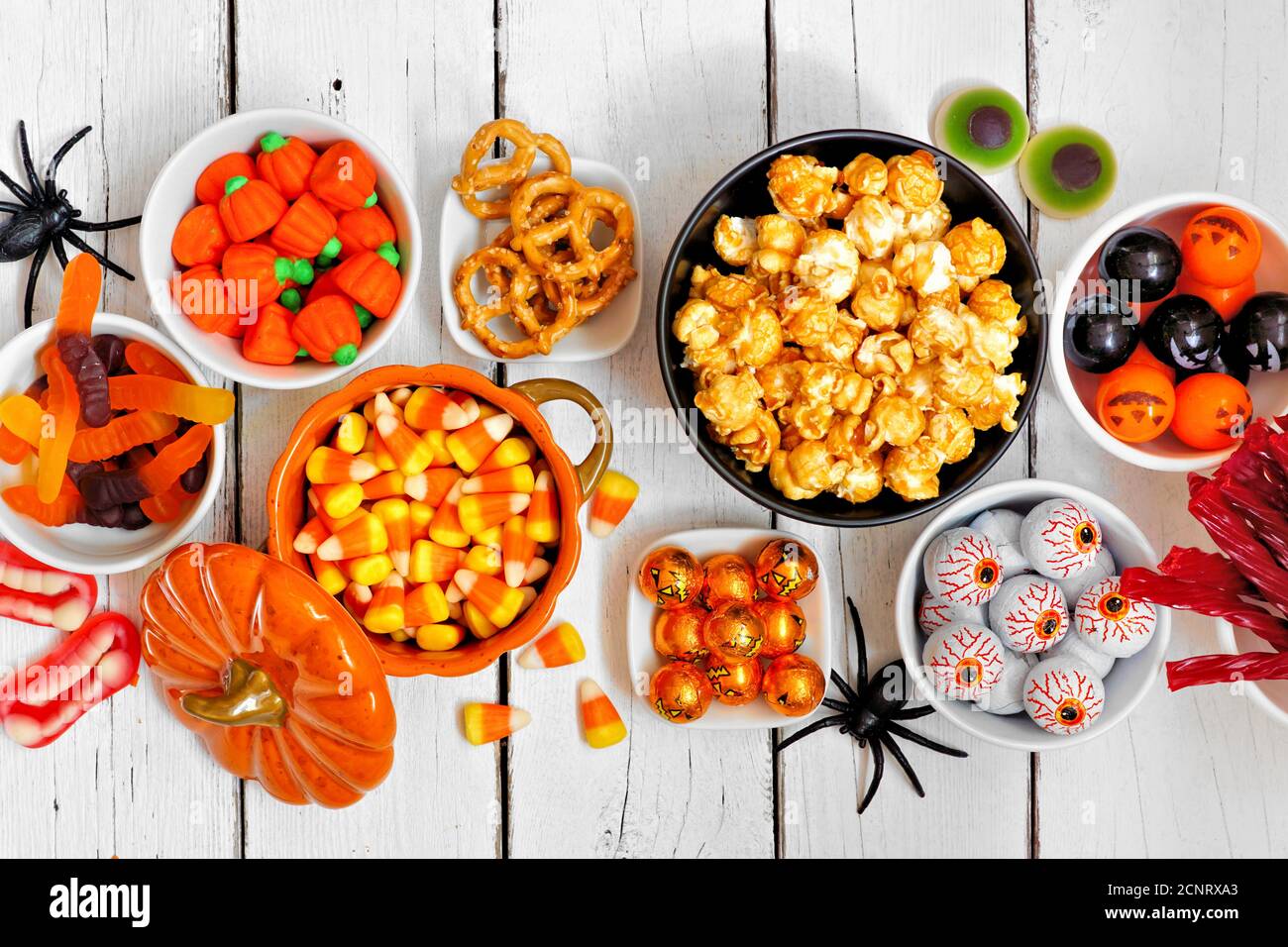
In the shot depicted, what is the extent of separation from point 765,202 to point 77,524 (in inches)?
38.2

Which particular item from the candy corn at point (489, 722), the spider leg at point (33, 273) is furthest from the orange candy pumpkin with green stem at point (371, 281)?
the candy corn at point (489, 722)

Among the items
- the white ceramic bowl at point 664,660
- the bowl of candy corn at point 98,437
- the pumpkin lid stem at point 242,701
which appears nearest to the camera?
the pumpkin lid stem at point 242,701

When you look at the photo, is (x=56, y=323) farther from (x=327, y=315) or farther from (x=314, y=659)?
(x=314, y=659)

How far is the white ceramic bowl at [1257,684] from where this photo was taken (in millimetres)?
1310

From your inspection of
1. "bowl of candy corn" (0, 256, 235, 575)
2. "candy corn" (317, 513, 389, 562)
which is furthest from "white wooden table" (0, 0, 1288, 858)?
"candy corn" (317, 513, 389, 562)

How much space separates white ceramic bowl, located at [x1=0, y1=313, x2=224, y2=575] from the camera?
128 cm

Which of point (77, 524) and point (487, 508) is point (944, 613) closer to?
point (487, 508)

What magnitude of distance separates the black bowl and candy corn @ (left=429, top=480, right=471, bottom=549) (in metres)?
0.31

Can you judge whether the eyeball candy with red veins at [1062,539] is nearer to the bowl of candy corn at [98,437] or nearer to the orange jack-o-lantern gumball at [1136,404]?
the orange jack-o-lantern gumball at [1136,404]

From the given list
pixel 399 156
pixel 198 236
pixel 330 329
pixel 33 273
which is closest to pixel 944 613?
pixel 330 329

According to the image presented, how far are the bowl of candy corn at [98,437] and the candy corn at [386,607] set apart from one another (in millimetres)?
245

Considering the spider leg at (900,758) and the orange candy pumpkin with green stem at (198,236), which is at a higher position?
the orange candy pumpkin with green stem at (198,236)

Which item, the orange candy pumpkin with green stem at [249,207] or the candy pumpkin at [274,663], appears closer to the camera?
the candy pumpkin at [274,663]

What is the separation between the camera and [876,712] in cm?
140
